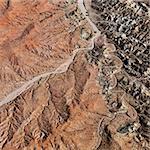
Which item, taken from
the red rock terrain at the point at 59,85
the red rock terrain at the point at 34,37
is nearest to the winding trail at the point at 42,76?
the red rock terrain at the point at 59,85

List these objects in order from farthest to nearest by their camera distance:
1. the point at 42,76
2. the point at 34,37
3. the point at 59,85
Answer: the point at 34,37, the point at 42,76, the point at 59,85

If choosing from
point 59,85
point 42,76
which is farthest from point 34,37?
point 59,85

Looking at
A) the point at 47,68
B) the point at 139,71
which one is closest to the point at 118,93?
the point at 139,71

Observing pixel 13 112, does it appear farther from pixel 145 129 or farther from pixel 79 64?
pixel 145 129

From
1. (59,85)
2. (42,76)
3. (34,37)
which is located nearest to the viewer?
(59,85)

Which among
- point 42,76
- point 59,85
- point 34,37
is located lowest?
point 59,85

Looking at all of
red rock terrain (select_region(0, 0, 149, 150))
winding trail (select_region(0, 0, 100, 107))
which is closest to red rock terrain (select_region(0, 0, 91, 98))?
red rock terrain (select_region(0, 0, 149, 150))

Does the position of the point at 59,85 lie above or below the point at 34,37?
below

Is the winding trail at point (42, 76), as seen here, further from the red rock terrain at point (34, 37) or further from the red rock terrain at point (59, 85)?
the red rock terrain at point (34, 37)

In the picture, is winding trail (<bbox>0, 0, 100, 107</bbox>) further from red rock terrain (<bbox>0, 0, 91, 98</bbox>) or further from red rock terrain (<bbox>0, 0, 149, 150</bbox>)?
red rock terrain (<bbox>0, 0, 91, 98</bbox>)

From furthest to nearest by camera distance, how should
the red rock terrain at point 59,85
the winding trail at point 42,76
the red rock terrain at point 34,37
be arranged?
the red rock terrain at point 34,37 → the winding trail at point 42,76 → the red rock terrain at point 59,85

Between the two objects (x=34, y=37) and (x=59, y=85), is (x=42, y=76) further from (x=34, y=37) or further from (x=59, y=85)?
(x=34, y=37)
